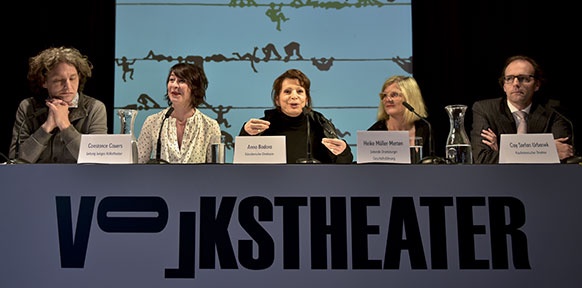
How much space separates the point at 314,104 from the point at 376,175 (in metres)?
2.16

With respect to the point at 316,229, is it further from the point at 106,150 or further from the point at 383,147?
the point at 106,150

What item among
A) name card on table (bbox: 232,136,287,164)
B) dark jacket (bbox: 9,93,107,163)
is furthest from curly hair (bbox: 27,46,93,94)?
name card on table (bbox: 232,136,287,164)

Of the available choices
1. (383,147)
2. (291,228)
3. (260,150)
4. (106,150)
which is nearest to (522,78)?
(383,147)

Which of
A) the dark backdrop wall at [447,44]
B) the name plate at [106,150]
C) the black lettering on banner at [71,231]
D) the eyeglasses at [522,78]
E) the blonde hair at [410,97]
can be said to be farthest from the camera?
the dark backdrop wall at [447,44]

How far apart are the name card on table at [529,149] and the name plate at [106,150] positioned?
3.74 ft

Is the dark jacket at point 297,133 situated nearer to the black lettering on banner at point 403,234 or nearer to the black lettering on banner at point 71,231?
the black lettering on banner at point 403,234

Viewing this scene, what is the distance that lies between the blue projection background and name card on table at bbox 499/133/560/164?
196 cm

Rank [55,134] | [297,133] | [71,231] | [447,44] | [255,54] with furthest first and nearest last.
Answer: [255,54] → [447,44] → [297,133] → [55,134] → [71,231]

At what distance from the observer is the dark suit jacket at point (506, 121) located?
2557mm

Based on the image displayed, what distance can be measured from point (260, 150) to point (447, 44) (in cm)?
220

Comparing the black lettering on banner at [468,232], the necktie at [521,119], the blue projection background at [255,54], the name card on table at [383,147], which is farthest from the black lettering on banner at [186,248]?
the blue projection background at [255,54]

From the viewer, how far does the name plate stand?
180 centimetres

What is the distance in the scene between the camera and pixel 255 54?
3.84m

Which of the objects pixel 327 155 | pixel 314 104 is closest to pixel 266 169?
pixel 327 155
